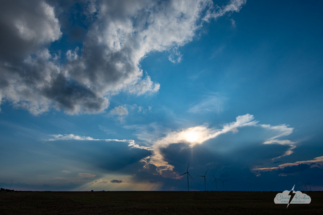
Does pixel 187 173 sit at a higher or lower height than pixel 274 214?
higher

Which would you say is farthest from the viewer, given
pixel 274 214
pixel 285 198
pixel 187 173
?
pixel 187 173

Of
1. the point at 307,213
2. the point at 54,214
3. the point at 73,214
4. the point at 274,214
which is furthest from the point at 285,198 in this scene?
the point at 54,214

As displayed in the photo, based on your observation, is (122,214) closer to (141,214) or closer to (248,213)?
(141,214)

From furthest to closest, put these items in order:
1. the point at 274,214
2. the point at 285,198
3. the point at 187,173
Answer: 1. the point at 187,173
2. the point at 285,198
3. the point at 274,214

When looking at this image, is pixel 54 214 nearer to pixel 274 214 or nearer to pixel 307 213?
pixel 274 214

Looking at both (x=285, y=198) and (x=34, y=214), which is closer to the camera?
(x=34, y=214)

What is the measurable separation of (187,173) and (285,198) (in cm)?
12779

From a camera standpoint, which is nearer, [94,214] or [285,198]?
[94,214]

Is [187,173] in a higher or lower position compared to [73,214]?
higher

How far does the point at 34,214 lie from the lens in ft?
152

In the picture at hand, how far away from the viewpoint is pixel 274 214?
45.1 meters

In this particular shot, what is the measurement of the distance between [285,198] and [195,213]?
4976 cm

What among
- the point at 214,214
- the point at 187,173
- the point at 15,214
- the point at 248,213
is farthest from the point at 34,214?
the point at 187,173

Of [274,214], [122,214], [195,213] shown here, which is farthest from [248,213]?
[122,214]
